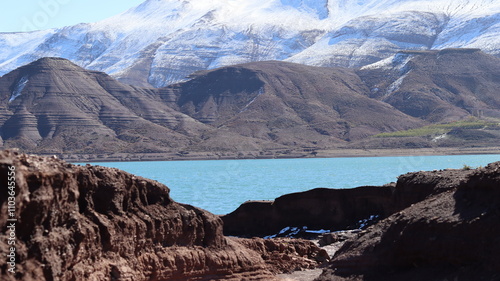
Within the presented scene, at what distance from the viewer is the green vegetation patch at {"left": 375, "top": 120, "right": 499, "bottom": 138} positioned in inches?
6102

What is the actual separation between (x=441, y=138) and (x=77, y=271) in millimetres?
140997

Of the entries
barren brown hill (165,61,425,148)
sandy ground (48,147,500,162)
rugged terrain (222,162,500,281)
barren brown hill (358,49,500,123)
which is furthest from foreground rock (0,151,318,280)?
barren brown hill (358,49,500,123)

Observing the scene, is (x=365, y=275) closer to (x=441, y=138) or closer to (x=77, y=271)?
(x=77, y=271)

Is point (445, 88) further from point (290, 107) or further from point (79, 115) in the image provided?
point (79, 115)

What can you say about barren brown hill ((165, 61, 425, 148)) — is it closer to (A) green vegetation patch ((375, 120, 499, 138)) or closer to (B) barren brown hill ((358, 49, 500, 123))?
(B) barren brown hill ((358, 49, 500, 123))

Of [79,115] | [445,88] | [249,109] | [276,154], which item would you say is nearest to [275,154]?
[276,154]

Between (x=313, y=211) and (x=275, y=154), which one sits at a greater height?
(x=313, y=211)

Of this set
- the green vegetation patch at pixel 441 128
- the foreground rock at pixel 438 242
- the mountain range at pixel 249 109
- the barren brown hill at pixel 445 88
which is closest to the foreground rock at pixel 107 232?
the foreground rock at pixel 438 242

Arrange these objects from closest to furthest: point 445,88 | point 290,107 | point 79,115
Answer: point 79,115
point 290,107
point 445,88

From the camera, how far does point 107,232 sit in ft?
51.7

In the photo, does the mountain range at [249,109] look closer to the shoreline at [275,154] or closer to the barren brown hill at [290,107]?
the barren brown hill at [290,107]

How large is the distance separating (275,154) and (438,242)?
133 meters

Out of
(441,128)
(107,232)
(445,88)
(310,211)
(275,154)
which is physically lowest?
(275,154)

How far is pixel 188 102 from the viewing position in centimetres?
18975
